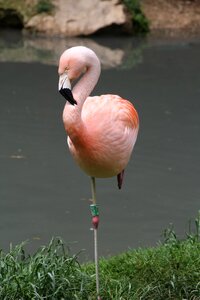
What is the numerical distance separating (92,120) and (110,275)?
107cm

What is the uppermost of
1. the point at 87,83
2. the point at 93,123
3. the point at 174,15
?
the point at 174,15

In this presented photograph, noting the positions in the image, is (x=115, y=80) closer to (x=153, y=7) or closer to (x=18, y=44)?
(x=18, y=44)

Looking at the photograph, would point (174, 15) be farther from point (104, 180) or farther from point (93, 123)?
point (93, 123)

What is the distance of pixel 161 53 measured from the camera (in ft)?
38.0

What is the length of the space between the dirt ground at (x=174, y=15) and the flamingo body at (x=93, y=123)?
32.9 feet

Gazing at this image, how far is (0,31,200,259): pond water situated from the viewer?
5.26 m

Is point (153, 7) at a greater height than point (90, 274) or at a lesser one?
greater

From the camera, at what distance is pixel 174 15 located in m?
14.0

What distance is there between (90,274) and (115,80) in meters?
5.67

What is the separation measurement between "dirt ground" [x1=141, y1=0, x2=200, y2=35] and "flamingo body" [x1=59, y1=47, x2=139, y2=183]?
1003 centimetres

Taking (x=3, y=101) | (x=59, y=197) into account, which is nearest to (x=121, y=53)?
(x=3, y=101)

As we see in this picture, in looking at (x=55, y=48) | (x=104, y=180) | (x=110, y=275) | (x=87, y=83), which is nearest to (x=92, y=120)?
(x=87, y=83)

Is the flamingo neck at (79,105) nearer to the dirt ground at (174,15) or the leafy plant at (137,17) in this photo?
the leafy plant at (137,17)

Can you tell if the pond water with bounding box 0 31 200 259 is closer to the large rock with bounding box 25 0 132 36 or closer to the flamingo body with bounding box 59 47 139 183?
the flamingo body with bounding box 59 47 139 183
